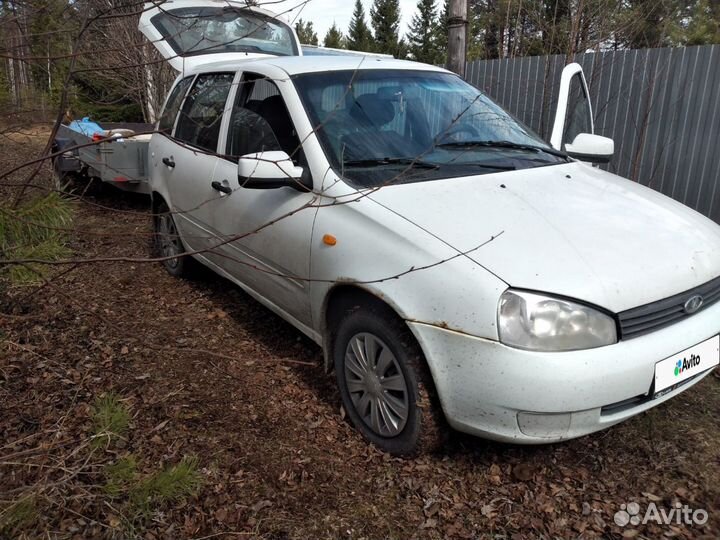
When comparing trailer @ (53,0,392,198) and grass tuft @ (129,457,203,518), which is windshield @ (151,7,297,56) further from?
grass tuft @ (129,457,203,518)

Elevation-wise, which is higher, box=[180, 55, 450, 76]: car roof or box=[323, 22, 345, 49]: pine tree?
box=[323, 22, 345, 49]: pine tree

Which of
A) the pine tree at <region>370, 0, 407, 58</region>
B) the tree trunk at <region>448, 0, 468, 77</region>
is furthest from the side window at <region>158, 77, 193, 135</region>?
the pine tree at <region>370, 0, 407, 58</region>

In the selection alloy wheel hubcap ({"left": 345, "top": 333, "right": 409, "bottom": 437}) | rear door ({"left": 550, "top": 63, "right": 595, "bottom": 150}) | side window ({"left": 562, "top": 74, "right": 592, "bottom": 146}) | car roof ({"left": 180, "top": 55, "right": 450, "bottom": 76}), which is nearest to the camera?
alloy wheel hubcap ({"left": 345, "top": 333, "right": 409, "bottom": 437})

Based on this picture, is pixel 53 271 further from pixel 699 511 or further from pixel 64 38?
pixel 699 511

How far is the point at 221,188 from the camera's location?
3.62 m

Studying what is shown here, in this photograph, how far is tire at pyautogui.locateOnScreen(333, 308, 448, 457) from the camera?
2.39m

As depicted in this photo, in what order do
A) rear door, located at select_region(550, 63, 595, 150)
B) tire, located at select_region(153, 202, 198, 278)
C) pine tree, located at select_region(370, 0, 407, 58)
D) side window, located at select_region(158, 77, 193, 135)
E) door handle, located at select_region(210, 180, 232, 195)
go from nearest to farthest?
door handle, located at select_region(210, 180, 232, 195), rear door, located at select_region(550, 63, 595, 150), side window, located at select_region(158, 77, 193, 135), tire, located at select_region(153, 202, 198, 278), pine tree, located at select_region(370, 0, 407, 58)

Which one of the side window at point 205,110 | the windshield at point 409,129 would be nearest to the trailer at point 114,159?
the side window at point 205,110

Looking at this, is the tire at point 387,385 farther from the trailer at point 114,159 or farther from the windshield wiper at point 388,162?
the trailer at point 114,159

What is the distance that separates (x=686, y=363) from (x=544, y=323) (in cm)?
71

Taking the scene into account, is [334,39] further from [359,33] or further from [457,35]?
[457,35]

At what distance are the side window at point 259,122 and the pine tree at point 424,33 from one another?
137 feet

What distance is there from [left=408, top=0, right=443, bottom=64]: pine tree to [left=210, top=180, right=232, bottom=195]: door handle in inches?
1651

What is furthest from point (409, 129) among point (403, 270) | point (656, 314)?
point (656, 314)
